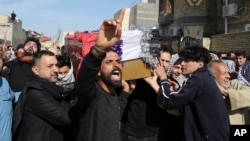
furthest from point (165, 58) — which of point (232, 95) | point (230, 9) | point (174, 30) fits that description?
point (174, 30)

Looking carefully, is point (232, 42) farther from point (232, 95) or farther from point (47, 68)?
point (47, 68)

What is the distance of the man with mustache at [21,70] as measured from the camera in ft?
17.5

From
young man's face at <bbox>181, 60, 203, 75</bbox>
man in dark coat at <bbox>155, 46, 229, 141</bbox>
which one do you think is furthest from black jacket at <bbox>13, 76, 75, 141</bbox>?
young man's face at <bbox>181, 60, 203, 75</bbox>

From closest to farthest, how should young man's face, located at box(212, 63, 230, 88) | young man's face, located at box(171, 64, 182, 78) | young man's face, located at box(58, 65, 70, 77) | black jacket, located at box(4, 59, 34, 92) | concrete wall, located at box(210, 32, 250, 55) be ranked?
young man's face, located at box(212, 63, 230, 88)
young man's face, located at box(171, 64, 182, 78)
young man's face, located at box(58, 65, 70, 77)
black jacket, located at box(4, 59, 34, 92)
concrete wall, located at box(210, 32, 250, 55)

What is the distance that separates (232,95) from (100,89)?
5.03ft

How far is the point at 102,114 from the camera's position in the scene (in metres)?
2.69

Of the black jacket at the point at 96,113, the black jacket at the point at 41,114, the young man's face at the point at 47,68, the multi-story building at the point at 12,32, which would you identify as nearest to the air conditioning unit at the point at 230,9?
the young man's face at the point at 47,68

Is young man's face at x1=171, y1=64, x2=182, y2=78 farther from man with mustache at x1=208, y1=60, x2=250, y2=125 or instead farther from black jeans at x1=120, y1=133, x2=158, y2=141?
black jeans at x1=120, y1=133, x2=158, y2=141

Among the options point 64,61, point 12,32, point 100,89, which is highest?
point 12,32

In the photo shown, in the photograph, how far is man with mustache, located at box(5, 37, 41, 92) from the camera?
5.34 meters

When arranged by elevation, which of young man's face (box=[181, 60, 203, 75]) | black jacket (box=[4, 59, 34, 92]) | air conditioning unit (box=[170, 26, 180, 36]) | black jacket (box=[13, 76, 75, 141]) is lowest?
black jacket (box=[13, 76, 75, 141])

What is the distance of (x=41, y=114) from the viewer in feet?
9.84

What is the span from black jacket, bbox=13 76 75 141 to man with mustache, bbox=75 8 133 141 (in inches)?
11.8

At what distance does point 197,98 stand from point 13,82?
3036mm
